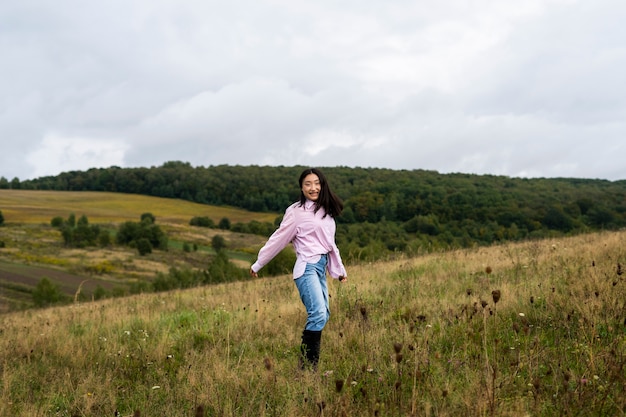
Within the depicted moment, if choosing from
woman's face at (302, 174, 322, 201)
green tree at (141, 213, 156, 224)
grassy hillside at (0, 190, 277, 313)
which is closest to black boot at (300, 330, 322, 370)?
woman's face at (302, 174, 322, 201)

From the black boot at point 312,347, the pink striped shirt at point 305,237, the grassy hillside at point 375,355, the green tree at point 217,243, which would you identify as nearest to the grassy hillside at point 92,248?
the green tree at point 217,243

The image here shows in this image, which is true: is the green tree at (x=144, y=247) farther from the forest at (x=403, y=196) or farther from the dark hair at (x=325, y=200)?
the dark hair at (x=325, y=200)

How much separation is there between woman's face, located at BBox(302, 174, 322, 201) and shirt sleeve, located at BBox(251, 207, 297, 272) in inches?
8.4

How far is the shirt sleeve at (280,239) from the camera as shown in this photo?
436cm

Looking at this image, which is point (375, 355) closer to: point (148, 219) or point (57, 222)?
point (148, 219)

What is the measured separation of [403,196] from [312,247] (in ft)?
259

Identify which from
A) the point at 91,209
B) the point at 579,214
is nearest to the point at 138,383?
the point at 579,214

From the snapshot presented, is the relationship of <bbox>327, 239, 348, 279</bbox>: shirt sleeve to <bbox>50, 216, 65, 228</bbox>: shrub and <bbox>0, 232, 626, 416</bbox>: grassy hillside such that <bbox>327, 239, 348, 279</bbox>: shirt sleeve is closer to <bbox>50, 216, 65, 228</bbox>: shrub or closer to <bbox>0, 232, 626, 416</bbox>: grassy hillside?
<bbox>0, 232, 626, 416</bbox>: grassy hillside

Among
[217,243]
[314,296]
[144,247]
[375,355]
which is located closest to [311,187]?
[314,296]

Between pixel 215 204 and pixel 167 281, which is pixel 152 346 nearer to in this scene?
pixel 167 281

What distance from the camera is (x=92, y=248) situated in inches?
3189

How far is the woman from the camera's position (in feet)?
13.6

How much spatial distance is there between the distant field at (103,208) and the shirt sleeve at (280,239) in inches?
3642

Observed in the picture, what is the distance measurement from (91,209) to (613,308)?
11549 centimetres
